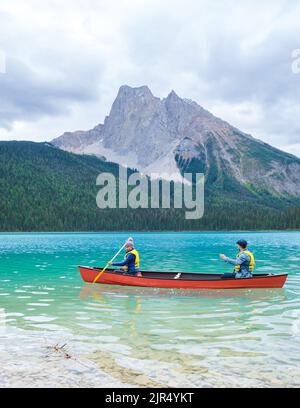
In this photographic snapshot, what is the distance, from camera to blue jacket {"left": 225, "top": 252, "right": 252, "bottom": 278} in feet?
89.1

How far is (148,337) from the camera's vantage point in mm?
16578

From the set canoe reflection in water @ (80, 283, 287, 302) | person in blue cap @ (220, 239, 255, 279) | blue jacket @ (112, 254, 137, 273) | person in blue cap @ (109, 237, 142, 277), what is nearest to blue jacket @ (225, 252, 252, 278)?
person in blue cap @ (220, 239, 255, 279)

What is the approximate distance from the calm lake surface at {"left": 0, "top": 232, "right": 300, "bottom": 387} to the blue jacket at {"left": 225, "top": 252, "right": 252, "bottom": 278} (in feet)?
3.48

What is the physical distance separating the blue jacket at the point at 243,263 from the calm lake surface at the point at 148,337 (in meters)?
1.06

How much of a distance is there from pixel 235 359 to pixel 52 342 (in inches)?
261

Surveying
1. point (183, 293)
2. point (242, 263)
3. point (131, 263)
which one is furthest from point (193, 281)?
point (131, 263)

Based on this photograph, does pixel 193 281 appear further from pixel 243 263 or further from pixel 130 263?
pixel 130 263

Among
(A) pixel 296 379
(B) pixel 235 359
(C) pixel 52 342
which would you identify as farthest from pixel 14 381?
(A) pixel 296 379

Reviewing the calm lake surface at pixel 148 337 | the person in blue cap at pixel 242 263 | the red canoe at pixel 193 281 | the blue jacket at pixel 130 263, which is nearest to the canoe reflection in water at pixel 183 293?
the calm lake surface at pixel 148 337

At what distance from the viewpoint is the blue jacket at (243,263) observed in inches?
1069

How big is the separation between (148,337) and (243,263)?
12618 mm
